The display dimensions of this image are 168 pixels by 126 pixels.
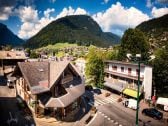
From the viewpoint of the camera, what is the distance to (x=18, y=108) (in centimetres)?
3831

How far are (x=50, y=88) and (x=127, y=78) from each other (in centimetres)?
2479

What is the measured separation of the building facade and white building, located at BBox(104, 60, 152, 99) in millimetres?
15030

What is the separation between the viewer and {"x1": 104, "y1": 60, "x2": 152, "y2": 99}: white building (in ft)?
150

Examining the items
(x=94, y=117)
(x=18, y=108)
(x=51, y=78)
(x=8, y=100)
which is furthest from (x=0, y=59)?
(x=94, y=117)

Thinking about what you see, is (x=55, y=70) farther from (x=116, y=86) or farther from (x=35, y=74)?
(x=116, y=86)

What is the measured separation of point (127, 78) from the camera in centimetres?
5072

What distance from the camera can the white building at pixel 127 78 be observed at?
45.7m

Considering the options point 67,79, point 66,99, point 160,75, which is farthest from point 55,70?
point 160,75

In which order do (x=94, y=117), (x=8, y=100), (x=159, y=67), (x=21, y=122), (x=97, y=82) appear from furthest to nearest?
(x=97, y=82) → (x=159, y=67) → (x=8, y=100) → (x=94, y=117) → (x=21, y=122)

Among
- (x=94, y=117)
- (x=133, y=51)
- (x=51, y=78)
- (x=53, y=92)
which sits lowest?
(x=94, y=117)

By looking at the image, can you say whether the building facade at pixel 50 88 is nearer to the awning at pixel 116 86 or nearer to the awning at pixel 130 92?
the awning at pixel 130 92

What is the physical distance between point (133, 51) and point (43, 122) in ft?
158

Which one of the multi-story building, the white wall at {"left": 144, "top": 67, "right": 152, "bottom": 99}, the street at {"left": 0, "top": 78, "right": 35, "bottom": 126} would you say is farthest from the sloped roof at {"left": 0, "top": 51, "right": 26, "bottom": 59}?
the white wall at {"left": 144, "top": 67, "right": 152, "bottom": 99}

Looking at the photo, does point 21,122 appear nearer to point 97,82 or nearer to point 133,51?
point 97,82
